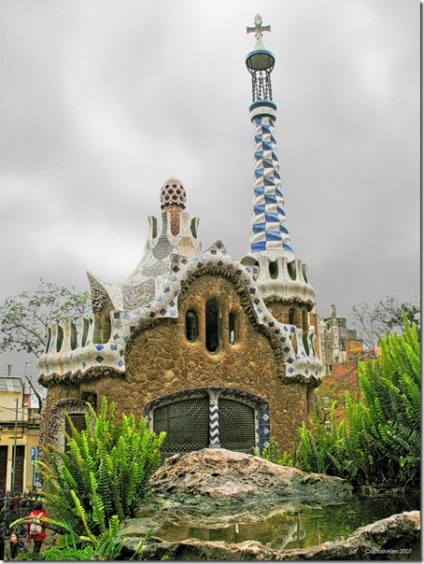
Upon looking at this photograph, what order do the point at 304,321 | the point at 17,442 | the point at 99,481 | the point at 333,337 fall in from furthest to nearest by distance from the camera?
the point at 333,337
the point at 17,442
the point at 304,321
the point at 99,481

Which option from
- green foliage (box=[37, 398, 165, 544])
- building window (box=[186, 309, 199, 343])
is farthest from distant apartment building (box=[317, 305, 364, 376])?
green foliage (box=[37, 398, 165, 544])

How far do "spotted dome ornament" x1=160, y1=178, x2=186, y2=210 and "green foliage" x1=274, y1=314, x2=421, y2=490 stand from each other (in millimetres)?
7644

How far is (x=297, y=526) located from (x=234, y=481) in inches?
42.2

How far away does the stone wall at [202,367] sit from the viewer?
1032 cm

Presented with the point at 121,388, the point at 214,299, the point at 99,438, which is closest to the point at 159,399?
the point at 121,388

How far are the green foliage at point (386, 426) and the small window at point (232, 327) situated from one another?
15.2ft

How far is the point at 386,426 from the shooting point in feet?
20.7

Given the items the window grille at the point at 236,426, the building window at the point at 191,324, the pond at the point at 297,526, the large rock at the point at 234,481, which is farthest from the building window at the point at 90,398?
the pond at the point at 297,526

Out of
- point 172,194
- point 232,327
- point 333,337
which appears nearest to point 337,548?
point 232,327

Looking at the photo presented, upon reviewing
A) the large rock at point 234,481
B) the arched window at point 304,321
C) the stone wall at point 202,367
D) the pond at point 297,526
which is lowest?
the pond at point 297,526

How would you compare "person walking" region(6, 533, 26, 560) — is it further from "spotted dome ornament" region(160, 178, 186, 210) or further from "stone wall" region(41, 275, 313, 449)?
"spotted dome ornament" region(160, 178, 186, 210)

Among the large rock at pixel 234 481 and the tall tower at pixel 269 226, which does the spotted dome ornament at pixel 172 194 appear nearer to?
the tall tower at pixel 269 226

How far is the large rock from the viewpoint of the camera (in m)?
5.84

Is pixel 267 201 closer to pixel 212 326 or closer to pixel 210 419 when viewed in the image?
pixel 212 326
